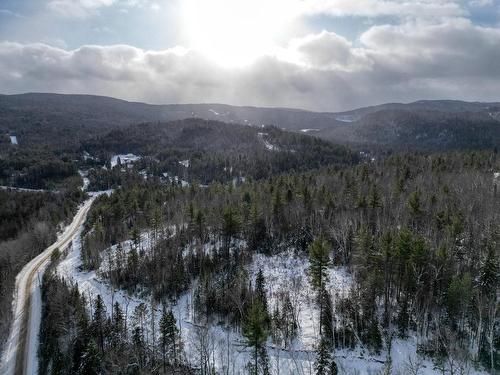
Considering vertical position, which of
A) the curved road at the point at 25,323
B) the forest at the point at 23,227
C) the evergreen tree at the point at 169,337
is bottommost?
the curved road at the point at 25,323

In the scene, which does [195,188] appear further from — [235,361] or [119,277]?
[235,361]

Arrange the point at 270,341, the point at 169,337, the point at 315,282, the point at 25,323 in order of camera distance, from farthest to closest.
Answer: the point at 25,323 → the point at 270,341 → the point at 315,282 → the point at 169,337

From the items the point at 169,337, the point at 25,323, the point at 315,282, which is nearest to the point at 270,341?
the point at 315,282

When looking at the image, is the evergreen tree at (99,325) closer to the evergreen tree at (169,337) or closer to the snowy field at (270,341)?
the snowy field at (270,341)

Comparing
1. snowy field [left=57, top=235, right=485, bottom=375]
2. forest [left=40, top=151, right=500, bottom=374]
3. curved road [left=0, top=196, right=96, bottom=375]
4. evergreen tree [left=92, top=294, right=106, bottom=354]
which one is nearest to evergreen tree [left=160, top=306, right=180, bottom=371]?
forest [left=40, top=151, right=500, bottom=374]

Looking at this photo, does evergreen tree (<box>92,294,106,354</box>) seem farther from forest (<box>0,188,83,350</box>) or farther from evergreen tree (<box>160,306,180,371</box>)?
forest (<box>0,188,83,350</box>)

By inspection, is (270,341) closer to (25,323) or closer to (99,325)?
(99,325)

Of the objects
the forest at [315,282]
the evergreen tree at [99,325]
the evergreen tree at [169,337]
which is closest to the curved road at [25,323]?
the forest at [315,282]
